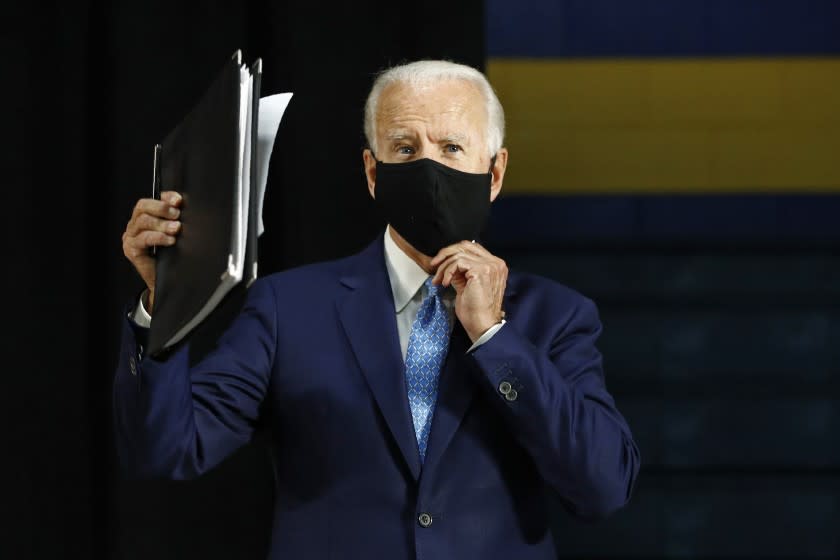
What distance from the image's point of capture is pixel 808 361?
8.18ft

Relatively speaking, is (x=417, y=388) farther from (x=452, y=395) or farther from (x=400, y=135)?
(x=400, y=135)

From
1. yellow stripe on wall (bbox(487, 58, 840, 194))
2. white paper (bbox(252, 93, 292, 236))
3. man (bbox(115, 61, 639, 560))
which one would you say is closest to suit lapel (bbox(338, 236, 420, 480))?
man (bbox(115, 61, 639, 560))

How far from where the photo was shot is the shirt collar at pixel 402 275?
1.39m

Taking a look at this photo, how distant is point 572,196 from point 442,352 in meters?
1.29

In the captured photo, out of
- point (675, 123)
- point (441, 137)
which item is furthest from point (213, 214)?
point (675, 123)

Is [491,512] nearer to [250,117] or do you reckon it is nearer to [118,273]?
[250,117]

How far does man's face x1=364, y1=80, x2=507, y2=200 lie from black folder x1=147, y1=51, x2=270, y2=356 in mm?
281

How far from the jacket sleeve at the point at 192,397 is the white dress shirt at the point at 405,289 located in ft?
0.48

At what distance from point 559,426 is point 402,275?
0.29 metres

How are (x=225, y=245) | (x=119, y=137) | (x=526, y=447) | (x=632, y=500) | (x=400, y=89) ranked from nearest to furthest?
(x=225, y=245), (x=526, y=447), (x=400, y=89), (x=119, y=137), (x=632, y=500)

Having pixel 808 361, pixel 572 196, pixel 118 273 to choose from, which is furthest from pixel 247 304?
pixel 808 361

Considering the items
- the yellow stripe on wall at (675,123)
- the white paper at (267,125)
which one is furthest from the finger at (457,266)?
the yellow stripe on wall at (675,123)

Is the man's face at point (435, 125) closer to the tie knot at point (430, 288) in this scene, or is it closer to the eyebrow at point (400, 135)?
the eyebrow at point (400, 135)

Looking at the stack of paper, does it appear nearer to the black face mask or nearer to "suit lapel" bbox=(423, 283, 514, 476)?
the black face mask
